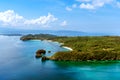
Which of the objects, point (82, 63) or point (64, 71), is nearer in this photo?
point (64, 71)

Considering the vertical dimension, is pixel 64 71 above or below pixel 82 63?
below

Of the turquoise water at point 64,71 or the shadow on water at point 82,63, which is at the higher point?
the shadow on water at point 82,63

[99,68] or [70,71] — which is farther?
[99,68]

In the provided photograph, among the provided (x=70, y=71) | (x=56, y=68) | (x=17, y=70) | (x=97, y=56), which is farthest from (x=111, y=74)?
(x=17, y=70)

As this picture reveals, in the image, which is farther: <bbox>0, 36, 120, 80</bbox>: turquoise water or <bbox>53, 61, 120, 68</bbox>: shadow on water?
<bbox>53, 61, 120, 68</bbox>: shadow on water

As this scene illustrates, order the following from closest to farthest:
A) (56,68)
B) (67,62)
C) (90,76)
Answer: (90,76) < (56,68) < (67,62)

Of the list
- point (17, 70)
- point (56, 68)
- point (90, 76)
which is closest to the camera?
point (90, 76)

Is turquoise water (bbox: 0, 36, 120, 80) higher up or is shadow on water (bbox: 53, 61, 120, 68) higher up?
shadow on water (bbox: 53, 61, 120, 68)

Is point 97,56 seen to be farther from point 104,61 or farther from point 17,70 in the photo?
point 17,70

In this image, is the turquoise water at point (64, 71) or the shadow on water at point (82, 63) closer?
the turquoise water at point (64, 71)
